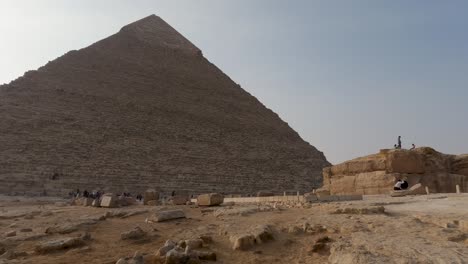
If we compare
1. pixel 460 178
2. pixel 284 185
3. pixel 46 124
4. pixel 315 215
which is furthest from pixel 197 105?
pixel 315 215

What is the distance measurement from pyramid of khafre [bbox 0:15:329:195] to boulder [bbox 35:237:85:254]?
1517 cm

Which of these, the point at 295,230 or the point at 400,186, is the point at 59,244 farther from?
the point at 400,186

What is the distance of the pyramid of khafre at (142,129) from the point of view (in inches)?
866

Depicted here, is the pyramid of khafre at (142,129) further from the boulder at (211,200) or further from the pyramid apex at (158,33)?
the boulder at (211,200)

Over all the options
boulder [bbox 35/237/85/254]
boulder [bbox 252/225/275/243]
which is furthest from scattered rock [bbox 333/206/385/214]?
boulder [bbox 35/237/85/254]

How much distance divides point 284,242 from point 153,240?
3.56ft

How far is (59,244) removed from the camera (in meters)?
3.81

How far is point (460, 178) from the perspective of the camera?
7.59 m

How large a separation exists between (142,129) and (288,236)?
27.1 m

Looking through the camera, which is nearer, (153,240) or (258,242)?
(258,242)

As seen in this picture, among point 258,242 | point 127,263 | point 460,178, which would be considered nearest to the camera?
point 127,263

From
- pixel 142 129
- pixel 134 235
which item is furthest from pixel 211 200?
pixel 142 129

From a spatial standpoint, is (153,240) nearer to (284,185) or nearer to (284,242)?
(284,242)

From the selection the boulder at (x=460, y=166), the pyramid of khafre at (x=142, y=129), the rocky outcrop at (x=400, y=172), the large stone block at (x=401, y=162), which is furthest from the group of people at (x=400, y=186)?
the pyramid of khafre at (x=142, y=129)
